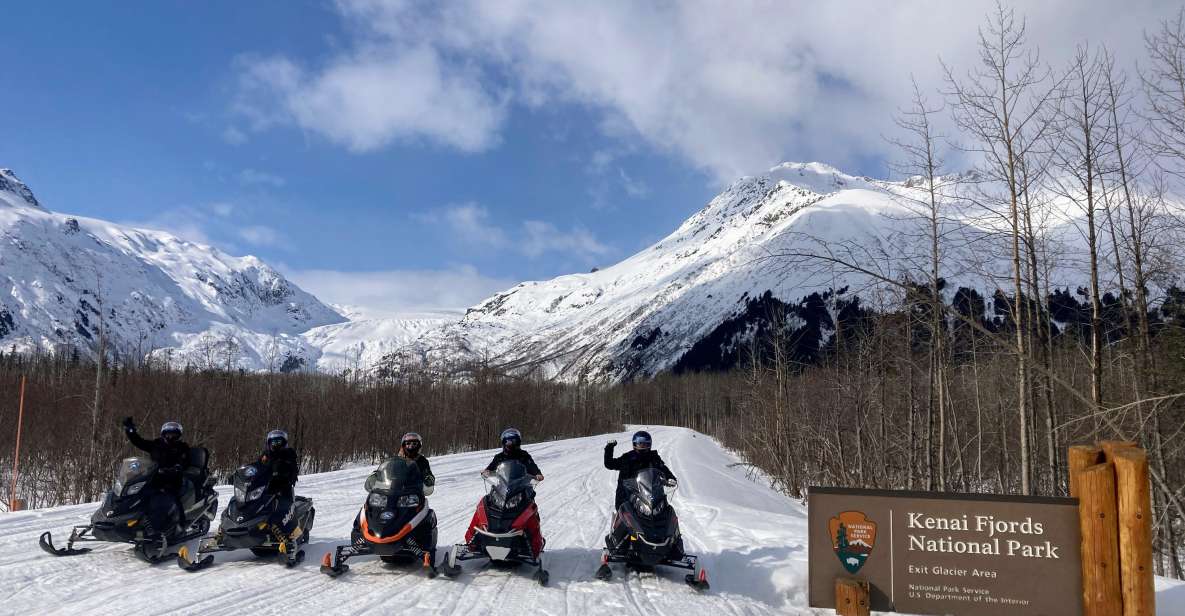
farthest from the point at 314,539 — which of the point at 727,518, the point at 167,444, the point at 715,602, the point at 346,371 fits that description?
the point at 346,371

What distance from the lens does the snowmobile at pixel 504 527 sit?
897cm

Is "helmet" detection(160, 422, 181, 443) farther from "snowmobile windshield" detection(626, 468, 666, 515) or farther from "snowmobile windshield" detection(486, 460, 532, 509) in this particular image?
"snowmobile windshield" detection(626, 468, 666, 515)

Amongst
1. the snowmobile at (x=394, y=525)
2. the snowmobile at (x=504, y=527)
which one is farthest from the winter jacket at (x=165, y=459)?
the snowmobile at (x=504, y=527)

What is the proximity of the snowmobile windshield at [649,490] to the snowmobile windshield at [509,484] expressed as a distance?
4.78ft

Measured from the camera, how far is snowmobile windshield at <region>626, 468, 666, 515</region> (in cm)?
931

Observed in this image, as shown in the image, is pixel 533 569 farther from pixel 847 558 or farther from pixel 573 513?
pixel 573 513

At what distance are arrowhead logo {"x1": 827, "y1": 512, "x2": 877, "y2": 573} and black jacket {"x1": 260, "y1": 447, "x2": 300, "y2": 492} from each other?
22.7 ft

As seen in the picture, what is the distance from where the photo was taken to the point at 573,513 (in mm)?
15547

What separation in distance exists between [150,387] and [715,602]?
29.6 metres

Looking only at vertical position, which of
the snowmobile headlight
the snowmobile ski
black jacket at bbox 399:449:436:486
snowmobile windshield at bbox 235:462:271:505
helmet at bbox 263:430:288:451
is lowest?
the snowmobile ski

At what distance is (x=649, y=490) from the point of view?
30.6 ft

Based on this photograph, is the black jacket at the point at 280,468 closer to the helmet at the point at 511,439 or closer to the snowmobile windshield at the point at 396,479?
the snowmobile windshield at the point at 396,479

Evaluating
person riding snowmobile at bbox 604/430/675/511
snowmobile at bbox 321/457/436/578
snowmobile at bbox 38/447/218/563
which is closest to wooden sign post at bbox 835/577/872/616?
person riding snowmobile at bbox 604/430/675/511

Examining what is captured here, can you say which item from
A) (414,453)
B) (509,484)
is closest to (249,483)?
(414,453)
